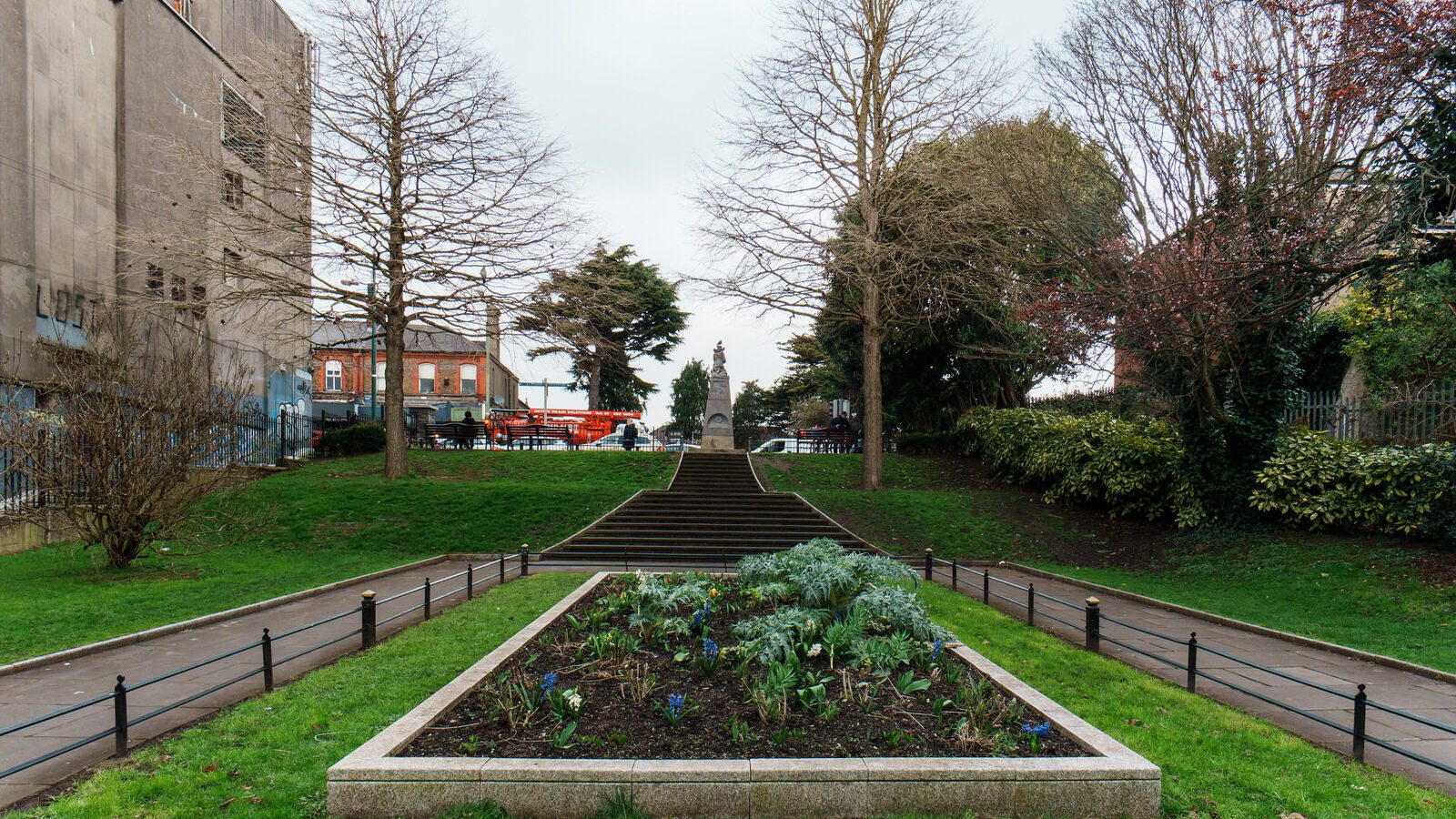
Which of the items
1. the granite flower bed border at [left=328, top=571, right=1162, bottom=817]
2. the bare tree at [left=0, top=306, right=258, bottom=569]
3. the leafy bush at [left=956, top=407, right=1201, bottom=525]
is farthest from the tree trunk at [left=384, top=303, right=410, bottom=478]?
the granite flower bed border at [left=328, top=571, right=1162, bottom=817]

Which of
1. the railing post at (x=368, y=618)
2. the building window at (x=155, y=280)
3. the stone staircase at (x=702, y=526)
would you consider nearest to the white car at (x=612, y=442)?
the stone staircase at (x=702, y=526)

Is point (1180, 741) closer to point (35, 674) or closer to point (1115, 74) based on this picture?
point (35, 674)

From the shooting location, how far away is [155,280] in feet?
73.3

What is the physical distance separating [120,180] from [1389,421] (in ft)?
101

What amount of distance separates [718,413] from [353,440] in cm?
1292

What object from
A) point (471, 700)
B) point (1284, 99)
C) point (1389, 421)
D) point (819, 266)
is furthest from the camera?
point (819, 266)

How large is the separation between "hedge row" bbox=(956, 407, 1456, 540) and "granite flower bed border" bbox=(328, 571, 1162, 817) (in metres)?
12.0

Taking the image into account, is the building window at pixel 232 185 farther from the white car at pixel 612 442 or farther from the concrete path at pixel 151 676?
the white car at pixel 612 442

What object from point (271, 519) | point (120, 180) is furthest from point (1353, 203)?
point (120, 180)

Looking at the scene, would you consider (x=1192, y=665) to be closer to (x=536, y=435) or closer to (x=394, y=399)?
(x=394, y=399)

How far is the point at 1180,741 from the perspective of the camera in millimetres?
6000

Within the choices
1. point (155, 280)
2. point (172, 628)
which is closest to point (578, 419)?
point (155, 280)

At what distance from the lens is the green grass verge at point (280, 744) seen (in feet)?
15.5

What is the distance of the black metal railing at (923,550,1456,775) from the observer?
18.2 feet
